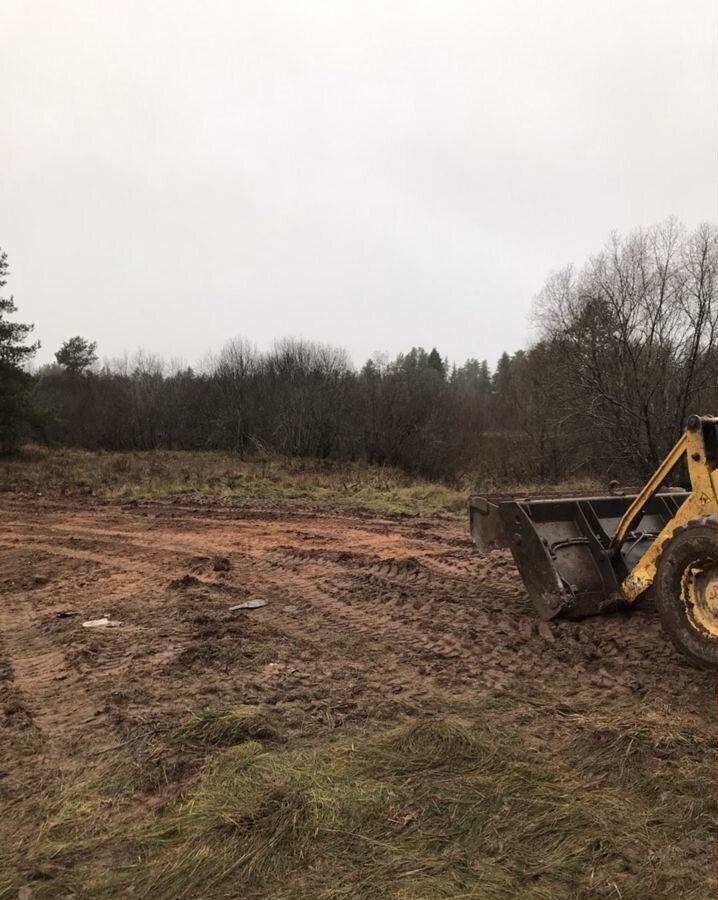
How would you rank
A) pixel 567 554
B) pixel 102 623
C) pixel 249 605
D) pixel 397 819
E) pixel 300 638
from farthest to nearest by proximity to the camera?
1. pixel 249 605
2. pixel 102 623
3. pixel 567 554
4. pixel 300 638
5. pixel 397 819

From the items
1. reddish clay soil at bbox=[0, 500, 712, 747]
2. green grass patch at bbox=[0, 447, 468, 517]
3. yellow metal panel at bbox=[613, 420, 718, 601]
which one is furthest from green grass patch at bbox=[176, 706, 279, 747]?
green grass patch at bbox=[0, 447, 468, 517]

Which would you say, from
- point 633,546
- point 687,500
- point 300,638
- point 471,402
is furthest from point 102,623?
point 471,402

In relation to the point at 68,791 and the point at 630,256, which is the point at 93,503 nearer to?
the point at 68,791

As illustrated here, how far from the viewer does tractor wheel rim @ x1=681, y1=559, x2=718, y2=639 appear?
4359 millimetres

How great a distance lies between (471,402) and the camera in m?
45.3

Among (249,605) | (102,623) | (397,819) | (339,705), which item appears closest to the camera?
(397,819)

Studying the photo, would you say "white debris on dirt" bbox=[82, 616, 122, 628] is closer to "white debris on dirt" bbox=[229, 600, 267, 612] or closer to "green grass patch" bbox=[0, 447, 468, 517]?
"white debris on dirt" bbox=[229, 600, 267, 612]

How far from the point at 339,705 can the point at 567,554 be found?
2.60m

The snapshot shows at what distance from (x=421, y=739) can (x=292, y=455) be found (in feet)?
109

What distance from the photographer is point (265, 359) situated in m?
47.9

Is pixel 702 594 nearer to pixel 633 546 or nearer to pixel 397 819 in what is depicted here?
pixel 633 546

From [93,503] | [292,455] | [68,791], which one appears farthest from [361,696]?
[292,455]

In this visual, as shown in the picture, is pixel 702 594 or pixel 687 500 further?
pixel 687 500

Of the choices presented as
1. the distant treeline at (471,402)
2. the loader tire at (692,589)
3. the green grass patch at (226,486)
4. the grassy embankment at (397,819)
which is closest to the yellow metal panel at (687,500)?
the loader tire at (692,589)
